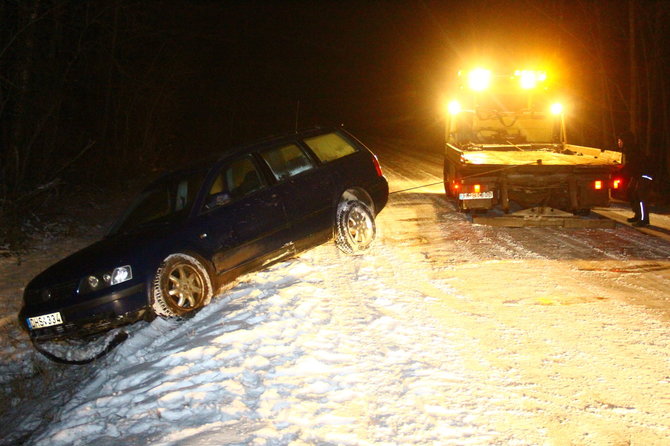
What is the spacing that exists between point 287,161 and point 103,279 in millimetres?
2628

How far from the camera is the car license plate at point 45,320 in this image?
5375 mm

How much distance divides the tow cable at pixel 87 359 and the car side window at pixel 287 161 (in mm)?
2499

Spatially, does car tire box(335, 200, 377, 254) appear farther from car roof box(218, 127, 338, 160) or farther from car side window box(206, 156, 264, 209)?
car side window box(206, 156, 264, 209)

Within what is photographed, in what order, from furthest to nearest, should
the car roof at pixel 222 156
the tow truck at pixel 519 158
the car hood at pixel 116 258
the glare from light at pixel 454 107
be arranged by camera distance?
the glare from light at pixel 454 107 → the tow truck at pixel 519 158 → the car roof at pixel 222 156 → the car hood at pixel 116 258

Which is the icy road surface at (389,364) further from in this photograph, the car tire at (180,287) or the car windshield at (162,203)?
the car windshield at (162,203)

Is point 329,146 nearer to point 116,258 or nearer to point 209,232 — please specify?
point 209,232

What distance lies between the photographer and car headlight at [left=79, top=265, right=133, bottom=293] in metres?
5.38

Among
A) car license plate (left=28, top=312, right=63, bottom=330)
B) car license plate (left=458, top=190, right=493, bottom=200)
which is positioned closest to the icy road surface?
car license plate (left=28, top=312, right=63, bottom=330)

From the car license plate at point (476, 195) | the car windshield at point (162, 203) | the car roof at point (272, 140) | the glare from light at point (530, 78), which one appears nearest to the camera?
the car windshield at point (162, 203)

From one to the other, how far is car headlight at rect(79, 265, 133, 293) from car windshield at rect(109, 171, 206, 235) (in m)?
0.91

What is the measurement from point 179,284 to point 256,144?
2.06 metres

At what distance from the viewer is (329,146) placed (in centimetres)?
763

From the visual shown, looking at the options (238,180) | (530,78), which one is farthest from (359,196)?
(530,78)

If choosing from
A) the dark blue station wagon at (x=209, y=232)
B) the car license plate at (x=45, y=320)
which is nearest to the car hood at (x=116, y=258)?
the dark blue station wagon at (x=209, y=232)
